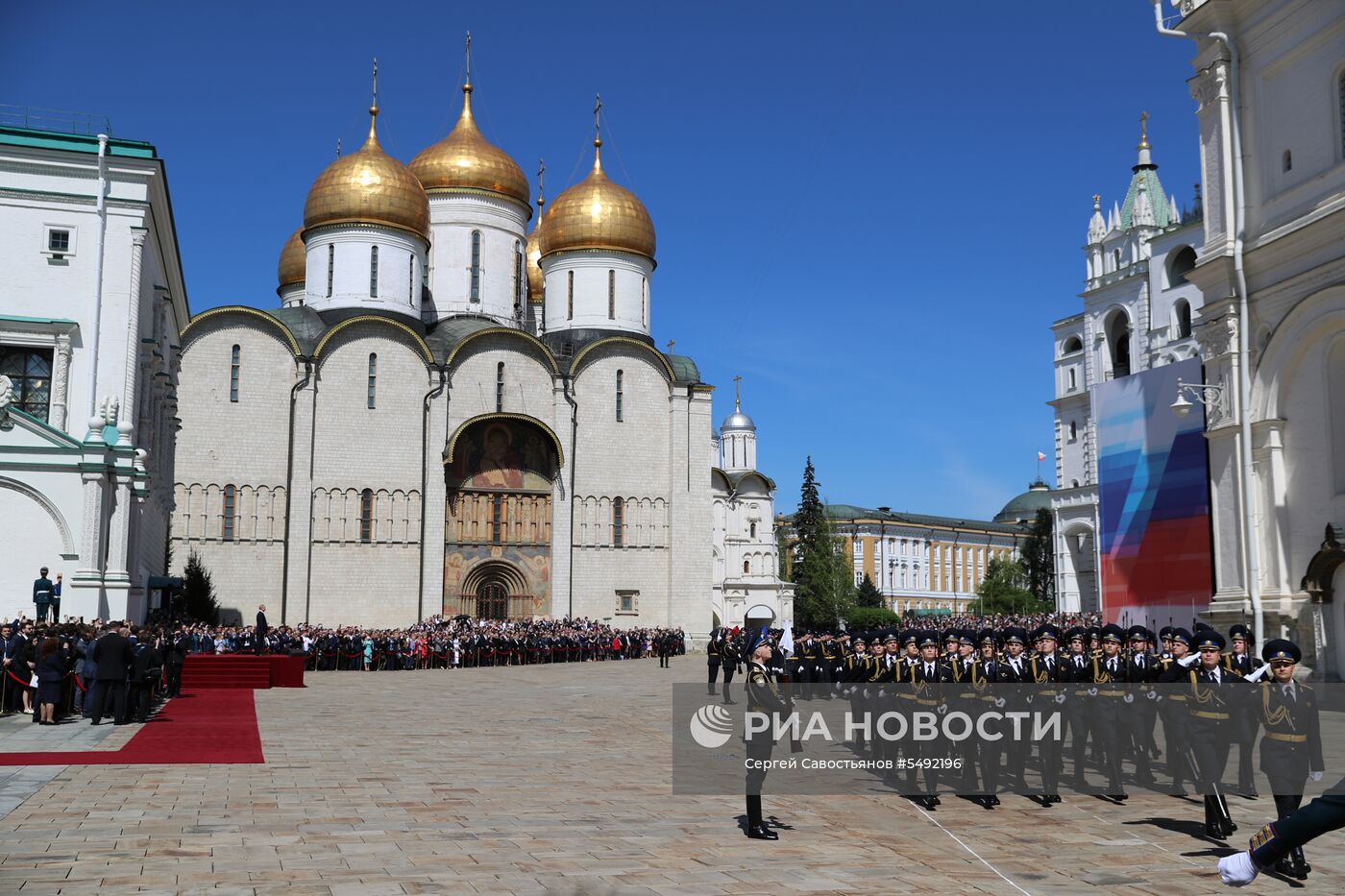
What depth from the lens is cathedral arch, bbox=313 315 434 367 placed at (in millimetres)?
42125

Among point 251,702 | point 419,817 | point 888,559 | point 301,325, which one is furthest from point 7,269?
point 888,559

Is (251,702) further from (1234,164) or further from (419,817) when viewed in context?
(1234,164)

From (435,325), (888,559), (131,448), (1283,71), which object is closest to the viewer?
(1283,71)

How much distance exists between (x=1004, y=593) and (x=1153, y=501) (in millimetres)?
56223

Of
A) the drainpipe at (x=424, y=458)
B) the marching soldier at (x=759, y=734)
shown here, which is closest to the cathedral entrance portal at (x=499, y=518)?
the drainpipe at (x=424, y=458)

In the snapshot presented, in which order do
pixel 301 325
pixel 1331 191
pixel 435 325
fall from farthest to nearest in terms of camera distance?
pixel 435 325 → pixel 301 325 → pixel 1331 191

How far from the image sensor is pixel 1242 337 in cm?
2153

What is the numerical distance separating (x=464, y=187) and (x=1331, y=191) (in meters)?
35.0

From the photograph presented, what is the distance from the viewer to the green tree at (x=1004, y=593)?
253 feet

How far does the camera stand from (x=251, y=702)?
21.2 metres

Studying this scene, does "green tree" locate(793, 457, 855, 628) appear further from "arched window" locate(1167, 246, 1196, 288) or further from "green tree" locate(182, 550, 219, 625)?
"green tree" locate(182, 550, 219, 625)

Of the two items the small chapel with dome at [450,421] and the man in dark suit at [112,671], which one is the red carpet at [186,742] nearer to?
the man in dark suit at [112,671]

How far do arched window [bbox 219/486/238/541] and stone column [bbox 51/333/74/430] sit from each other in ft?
45.6

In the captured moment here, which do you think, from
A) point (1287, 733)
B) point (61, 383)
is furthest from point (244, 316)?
point (1287, 733)
